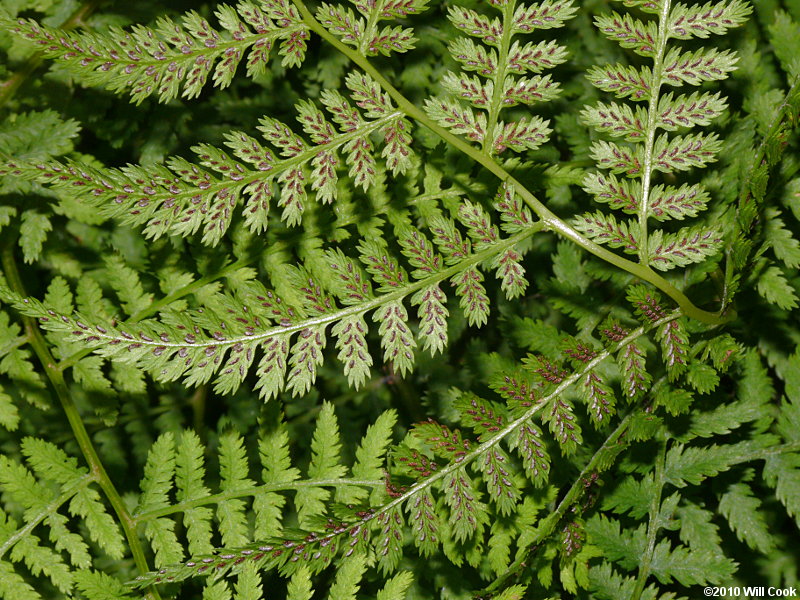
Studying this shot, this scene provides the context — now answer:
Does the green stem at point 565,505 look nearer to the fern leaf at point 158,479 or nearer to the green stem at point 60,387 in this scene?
the fern leaf at point 158,479

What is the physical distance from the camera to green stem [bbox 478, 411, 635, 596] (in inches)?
80.7

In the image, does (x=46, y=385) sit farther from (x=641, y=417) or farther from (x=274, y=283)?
(x=641, y=417)

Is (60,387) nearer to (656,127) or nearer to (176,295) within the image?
(176,295)

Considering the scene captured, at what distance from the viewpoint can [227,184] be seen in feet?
6.76

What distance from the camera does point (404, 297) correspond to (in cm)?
235

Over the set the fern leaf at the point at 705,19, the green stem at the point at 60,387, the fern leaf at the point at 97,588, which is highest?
the fern leaf at the point at 705,19

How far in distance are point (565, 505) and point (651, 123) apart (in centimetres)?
114

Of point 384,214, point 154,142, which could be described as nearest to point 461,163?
Answer: point 384,214

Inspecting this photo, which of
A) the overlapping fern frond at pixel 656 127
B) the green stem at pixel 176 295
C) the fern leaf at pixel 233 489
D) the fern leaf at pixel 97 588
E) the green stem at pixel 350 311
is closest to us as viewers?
the green stem at pixel 350 311

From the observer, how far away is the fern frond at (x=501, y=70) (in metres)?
2.08

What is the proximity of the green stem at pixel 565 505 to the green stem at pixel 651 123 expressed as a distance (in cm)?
54

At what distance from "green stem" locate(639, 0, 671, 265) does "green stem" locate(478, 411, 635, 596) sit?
537 millimetres

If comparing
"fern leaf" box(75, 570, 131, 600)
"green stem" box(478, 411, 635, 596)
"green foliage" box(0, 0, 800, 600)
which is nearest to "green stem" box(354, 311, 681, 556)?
"green foliage" box(0, 0, 800, 600)

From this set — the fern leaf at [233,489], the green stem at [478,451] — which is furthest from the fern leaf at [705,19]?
the fern leaf at [233,489]
